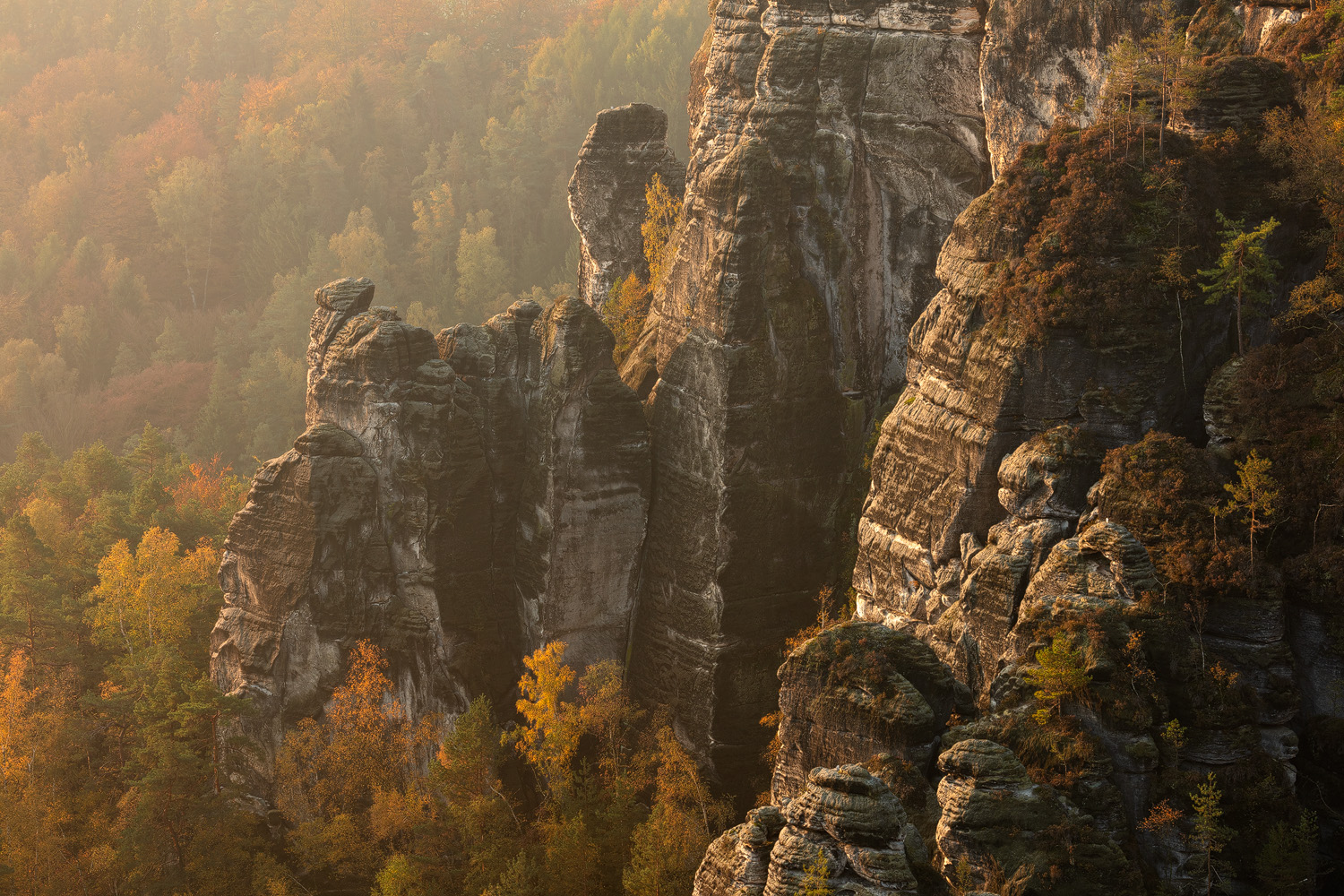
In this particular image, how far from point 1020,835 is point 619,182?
32.7m

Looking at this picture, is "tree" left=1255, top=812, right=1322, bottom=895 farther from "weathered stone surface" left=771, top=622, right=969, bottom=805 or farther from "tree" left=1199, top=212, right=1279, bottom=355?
"tree" left=1199, top=212, right=1279, bottom=355

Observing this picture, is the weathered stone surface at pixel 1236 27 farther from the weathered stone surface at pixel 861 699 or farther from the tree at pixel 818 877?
the tree at pixel 818 877

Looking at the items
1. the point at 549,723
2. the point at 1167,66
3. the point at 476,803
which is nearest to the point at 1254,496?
the point at 1167,66

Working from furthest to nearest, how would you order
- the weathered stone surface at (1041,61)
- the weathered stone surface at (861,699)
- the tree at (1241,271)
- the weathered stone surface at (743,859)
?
the weathered stone surface at (1041,61) → the tree at (1241,271) → the weathered stone surface at (861,699) → the weathered stone surface at (743,859)

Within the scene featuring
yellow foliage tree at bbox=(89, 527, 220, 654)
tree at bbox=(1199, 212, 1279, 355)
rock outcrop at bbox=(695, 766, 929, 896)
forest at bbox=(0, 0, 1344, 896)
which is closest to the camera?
rock outcrop at bbox=(695, 766, 929, 896)

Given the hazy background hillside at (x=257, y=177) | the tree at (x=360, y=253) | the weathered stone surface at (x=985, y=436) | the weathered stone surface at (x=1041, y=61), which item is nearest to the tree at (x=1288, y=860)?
the weathered stone surface at (x=985, y=436)

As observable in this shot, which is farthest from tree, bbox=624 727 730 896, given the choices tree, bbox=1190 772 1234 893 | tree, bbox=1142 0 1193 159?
tree, bbox=1142 0 1193 159

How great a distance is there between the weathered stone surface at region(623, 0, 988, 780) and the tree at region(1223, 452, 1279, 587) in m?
15.4

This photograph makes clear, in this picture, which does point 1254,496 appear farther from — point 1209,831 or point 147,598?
point 147,598

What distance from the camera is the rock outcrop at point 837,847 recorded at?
1755 centimetres

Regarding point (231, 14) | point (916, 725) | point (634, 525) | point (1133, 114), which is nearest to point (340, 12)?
point (231, 14)

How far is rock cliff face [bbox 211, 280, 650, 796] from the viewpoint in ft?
115

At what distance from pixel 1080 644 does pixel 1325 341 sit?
8.69m

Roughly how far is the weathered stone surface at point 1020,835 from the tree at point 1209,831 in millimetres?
1552
